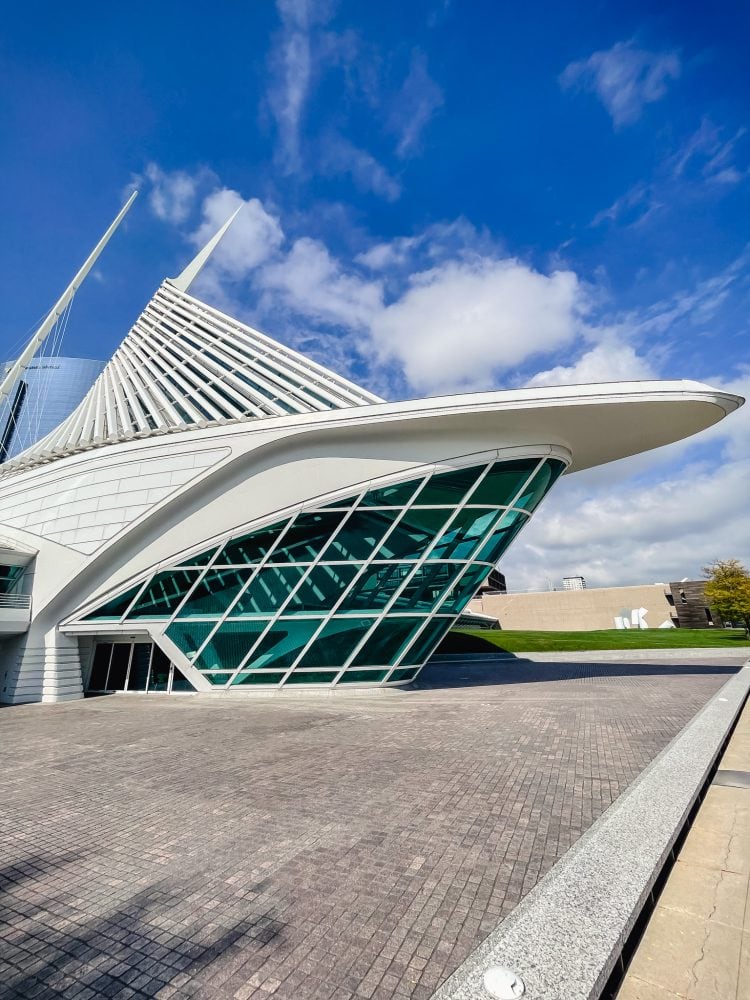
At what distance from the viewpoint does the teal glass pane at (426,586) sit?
58.4 ft

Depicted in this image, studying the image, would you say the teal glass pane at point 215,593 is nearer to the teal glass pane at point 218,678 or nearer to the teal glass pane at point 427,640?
the teal glass pane at point 218,678

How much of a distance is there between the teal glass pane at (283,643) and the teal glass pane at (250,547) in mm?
2735

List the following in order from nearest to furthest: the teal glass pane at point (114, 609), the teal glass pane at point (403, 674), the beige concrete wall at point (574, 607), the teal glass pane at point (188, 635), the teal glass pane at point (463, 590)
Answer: the teal glass pane at point (188, 635) → the teal glass pane at point (463, 590) → the teal glass pane at point (403, 674) → the teal glass pane at point (114, 609) → the beige concrete wall at point (574, 607)

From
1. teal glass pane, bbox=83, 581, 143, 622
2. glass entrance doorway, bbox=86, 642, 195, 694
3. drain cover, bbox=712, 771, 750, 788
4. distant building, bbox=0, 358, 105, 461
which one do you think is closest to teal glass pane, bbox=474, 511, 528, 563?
drain cover, bbox=712, 771, 750, 788

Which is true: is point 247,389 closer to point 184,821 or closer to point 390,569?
point 390,569

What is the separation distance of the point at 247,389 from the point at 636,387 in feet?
51.5

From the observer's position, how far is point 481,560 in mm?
18812

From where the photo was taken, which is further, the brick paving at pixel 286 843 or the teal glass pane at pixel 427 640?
the teal glass pane at pixel 427 640

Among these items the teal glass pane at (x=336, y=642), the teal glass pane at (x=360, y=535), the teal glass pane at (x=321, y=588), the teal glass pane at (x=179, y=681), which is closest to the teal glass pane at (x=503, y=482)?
the teal glass pane at (x=360, y=535)

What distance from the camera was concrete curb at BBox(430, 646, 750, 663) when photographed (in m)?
29.4

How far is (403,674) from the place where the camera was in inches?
761

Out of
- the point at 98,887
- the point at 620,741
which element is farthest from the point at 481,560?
the point at 98,887

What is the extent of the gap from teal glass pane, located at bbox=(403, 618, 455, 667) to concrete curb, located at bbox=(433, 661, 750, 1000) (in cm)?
1316

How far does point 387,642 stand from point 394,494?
19.4 ft
